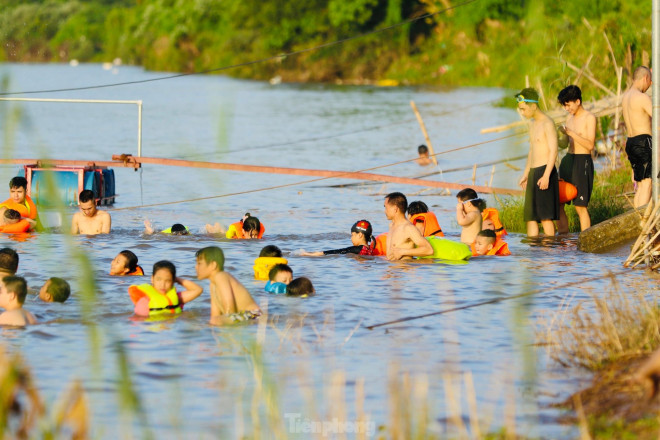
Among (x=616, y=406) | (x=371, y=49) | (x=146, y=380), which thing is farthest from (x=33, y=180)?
(x=371, y=49)

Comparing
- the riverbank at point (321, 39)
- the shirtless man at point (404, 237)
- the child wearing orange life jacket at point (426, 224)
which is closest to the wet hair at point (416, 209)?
the child wearing orange life jacket at point (426, 224)

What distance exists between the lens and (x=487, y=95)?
56.9m

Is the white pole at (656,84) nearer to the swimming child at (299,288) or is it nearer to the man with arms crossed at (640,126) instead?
the man with arms crossed at (640,126)

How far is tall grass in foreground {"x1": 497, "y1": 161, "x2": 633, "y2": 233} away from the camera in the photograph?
49.1 feet

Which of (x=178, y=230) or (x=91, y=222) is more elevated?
(x=91, y=222)

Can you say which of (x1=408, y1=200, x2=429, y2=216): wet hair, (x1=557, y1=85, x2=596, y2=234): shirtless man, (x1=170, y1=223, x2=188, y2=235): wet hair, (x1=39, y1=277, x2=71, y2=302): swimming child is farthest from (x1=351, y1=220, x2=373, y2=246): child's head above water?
(x1=39, y1=277, x2=71, y2=302): swimming child

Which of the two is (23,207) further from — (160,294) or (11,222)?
(160,294)

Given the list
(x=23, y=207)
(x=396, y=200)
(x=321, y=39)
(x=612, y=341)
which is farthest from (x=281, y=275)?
(x=321, y=39)

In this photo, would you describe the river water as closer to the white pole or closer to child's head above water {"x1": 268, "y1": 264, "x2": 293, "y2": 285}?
Result: child's head above water {"x1": 268, "y1": 264, "x2": 293, "y2": 285}

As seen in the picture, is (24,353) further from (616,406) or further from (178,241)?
(178,241)

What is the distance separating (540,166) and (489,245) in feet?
3.75

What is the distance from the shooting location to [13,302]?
9.12 metres

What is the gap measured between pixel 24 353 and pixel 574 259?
670 cm

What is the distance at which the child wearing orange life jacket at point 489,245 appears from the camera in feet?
42.3
